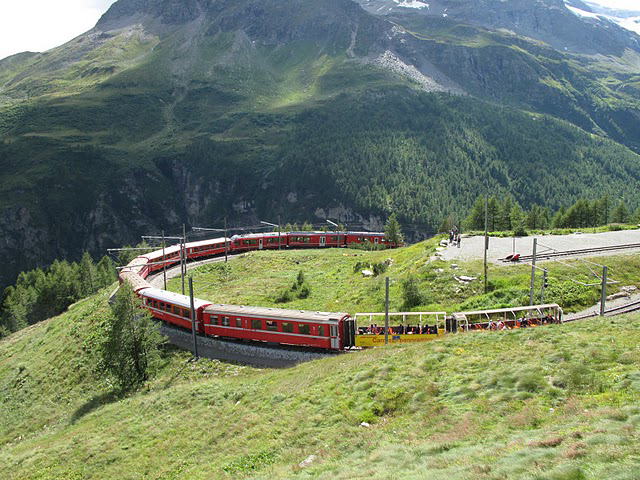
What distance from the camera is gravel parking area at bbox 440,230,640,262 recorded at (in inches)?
1812

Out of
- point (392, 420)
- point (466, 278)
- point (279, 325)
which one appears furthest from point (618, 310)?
point (279, 325)

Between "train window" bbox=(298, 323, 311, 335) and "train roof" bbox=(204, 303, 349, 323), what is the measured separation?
1.58 ft

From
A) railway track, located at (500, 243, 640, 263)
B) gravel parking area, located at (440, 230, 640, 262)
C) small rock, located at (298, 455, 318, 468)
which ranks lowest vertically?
small rock, located at (298, 455, 318, 468)

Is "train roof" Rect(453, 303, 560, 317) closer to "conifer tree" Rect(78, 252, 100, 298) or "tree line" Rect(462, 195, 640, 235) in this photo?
"tree line" Rect(462, 195, 640, 235)

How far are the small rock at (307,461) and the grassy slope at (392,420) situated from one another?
27 cm

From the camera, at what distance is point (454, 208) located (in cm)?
17500

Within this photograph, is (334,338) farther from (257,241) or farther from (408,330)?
(257,241)

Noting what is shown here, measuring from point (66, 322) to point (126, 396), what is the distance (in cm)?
2636

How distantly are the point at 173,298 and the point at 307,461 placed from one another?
29382 mm

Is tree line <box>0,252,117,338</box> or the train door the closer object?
the train door

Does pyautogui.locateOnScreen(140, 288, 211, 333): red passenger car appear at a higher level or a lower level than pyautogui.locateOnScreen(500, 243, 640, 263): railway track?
lower

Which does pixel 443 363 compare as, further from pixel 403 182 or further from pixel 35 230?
pixel 35 230

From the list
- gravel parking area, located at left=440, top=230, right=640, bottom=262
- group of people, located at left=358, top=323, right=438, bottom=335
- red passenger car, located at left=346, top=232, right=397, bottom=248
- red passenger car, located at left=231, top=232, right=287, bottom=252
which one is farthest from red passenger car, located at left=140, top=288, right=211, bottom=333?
red passenger car, located at left=346, top=232, right=397, bottom=248

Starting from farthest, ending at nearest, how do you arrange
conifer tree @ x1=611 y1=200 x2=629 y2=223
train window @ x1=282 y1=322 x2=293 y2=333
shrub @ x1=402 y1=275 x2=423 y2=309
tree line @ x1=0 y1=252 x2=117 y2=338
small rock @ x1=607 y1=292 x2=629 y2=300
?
conifer tree @ x1=611 y1=200 x2=629 y2=223
tree line @ x1=0 y1=252 x2=117 y2=338
shrub @ x1=402 y1=275 x2=423 y2=309
train window @ x1=282 y1=322 x2=293 y2=333
small rock @ x1=607 y1=292 x2=629 y2=300
